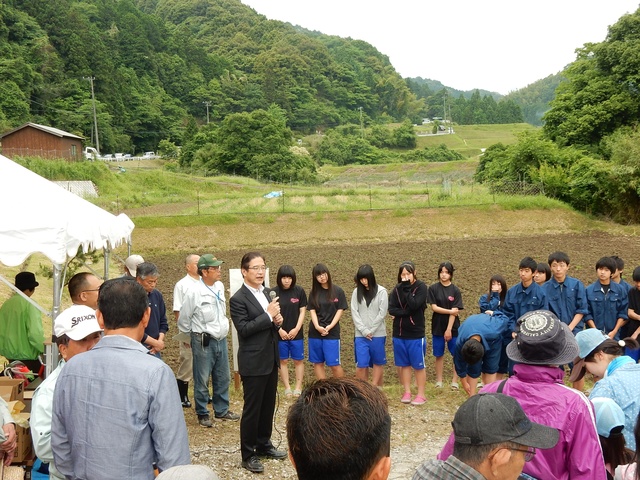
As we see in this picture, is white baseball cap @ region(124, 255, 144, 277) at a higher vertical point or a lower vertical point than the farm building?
lower

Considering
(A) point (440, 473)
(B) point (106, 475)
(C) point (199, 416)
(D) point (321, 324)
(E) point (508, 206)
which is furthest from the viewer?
(E) point (508, 206)

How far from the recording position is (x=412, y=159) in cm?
8581

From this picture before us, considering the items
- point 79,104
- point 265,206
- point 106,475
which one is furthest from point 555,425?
point 79,104

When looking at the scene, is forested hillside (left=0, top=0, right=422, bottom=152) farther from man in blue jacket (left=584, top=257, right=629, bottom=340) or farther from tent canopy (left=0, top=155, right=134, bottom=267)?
man in blue jacket (left=584, top=257, right=629, bottom=340)

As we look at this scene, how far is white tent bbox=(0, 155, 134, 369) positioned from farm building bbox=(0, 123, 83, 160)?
40.4 metres

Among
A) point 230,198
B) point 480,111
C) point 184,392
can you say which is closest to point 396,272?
point 184,392

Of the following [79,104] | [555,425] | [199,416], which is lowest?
[199,416]

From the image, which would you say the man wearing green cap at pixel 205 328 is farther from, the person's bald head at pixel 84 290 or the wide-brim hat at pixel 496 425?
the wide-brim hat at pixel 496 425

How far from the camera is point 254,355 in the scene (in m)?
5.36

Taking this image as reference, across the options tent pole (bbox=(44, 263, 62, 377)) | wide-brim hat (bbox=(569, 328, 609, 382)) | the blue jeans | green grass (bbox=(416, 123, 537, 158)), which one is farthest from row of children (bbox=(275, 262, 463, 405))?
green grass (bbox=(416, 123, 537, 158))

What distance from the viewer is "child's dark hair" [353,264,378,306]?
7496mm

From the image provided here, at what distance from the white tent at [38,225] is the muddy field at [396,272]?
2.18 m

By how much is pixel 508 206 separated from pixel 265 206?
37.4ft

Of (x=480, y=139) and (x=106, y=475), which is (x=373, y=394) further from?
(x=480, y=139)
